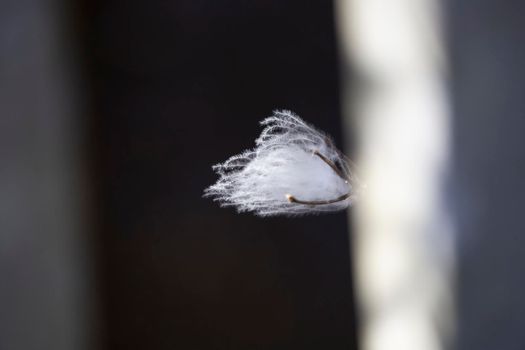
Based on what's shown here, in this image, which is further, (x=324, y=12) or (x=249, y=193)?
(x=324, y=12)

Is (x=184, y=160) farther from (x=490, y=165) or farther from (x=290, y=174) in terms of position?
(x=490, y=165)

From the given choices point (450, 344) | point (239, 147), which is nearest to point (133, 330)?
point (239, 147)

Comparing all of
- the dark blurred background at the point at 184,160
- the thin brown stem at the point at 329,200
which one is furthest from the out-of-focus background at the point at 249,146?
the thin brown stem at the point at 329,200

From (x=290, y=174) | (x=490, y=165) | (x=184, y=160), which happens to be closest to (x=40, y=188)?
(x=184, y=160)

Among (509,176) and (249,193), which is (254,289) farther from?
(509,176)

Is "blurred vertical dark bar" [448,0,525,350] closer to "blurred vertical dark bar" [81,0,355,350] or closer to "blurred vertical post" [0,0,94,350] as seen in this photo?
"blurred vertical dark bar" [81,0,355,350]

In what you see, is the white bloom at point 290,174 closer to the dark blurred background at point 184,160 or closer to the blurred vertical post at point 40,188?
the dark blurred background at point 184,160
